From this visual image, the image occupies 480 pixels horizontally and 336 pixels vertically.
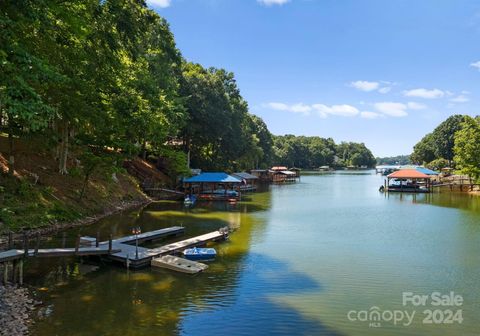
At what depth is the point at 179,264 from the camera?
1809 cm

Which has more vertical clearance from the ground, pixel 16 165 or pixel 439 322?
pixel 16 165

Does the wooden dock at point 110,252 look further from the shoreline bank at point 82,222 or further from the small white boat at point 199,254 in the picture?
the shoreline bank at point 82,222

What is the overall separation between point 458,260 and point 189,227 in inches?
692

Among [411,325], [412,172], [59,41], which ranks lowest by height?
[411,325]

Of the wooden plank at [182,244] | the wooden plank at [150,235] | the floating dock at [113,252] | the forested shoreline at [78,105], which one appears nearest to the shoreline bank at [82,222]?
the forested shoreline at [78,105]

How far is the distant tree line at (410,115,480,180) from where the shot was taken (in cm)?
6419

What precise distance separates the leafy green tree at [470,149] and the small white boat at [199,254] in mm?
58533

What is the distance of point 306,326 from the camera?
1253 cm

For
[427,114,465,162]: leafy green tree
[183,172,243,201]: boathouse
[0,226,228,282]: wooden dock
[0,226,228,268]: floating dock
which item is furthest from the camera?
[427,114,465,162]: leafy green tree

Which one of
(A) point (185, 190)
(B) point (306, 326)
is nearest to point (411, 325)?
(B) point (306, 326)

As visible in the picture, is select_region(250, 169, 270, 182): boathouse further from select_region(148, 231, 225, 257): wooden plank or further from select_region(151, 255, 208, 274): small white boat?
select_region(151, 255, 208, 274): small white boat

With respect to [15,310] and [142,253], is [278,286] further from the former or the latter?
[15,310]

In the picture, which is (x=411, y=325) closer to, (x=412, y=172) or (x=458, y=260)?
(x=458, y=260)

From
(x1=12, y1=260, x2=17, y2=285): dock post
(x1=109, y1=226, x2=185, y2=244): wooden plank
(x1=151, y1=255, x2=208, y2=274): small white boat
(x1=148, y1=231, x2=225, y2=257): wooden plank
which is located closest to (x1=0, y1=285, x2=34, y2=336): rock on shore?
(x1=12, y1=260, x2=17, y2=285): dock post
